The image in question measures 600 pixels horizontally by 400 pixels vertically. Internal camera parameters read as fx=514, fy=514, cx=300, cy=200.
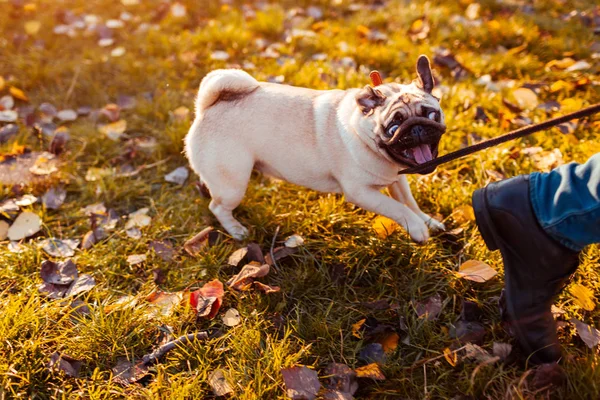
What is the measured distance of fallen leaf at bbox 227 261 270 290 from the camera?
8.21 ft

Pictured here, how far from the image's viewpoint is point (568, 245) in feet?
6.20

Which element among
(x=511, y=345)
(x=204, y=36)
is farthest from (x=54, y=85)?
(x=511, y=345)

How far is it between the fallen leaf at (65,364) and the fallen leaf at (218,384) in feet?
1.94

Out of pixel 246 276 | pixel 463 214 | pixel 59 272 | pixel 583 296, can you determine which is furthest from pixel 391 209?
pixel 59 272

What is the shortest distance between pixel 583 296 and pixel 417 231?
2.49 ft

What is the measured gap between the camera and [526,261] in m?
1.98

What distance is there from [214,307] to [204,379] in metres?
0.38

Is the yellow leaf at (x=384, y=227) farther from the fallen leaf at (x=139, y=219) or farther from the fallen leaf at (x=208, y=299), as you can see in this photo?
the fallen leaf at (x=139, y=219)

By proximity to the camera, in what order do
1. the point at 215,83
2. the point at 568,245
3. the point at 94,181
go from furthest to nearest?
the point at 94,181, the point at 215,83, the point at 568,245

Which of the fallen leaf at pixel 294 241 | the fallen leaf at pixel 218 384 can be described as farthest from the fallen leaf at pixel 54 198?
the fallen leaf at pixel 218 384

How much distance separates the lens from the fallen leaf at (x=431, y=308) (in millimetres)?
2275

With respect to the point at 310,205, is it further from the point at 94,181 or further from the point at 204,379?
the point at 94,181

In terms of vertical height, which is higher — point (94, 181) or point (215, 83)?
point (215, 83)

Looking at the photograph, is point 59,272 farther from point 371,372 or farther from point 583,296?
point 583,296
